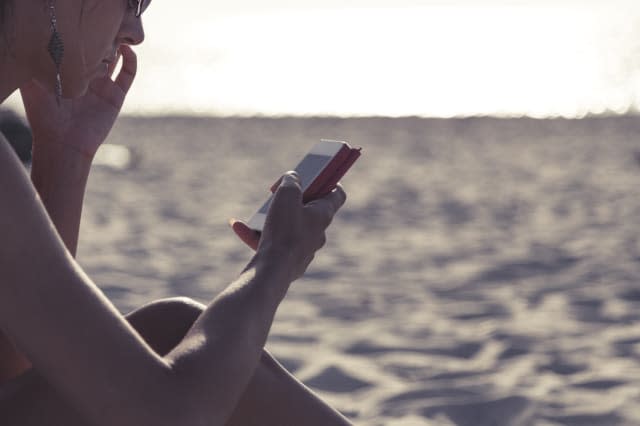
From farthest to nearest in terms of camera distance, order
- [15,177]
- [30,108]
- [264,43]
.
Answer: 1. [264,43]
2. [30,108]
3. [15,177]

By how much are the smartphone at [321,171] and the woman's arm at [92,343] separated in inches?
24.0

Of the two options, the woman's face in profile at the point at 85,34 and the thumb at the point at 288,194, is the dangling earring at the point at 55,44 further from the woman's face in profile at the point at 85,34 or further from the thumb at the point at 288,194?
the thumb at the point at 288,194

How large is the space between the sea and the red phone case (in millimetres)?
12026

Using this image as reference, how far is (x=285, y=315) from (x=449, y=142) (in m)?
9.41

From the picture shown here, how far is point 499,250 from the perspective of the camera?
6.25 metres

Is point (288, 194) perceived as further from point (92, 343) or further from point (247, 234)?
point (92, 343)

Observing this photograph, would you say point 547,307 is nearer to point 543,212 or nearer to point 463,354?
point 463,354

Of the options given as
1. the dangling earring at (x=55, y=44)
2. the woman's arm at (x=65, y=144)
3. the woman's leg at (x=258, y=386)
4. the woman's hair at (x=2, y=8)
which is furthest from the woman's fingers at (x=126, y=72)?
the woman's hair at (x=2, y=8)

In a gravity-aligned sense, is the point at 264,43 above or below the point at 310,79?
above

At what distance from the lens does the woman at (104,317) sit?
1325 mm

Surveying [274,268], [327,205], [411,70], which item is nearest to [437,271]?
[327,205]

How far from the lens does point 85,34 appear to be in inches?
66.9

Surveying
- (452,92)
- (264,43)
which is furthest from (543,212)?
(264,43)

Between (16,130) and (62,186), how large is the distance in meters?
9.11
